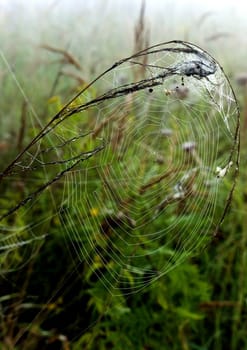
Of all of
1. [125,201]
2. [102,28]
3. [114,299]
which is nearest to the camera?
[114,299]

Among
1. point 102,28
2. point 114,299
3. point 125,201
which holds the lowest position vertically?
point 114,299

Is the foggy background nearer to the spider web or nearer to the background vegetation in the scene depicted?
the spider web

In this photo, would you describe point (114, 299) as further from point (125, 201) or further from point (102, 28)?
point (102, 28)

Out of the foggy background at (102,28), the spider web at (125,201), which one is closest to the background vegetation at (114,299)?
the spider web at (125,201)

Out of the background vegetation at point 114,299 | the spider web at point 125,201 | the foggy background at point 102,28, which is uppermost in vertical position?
the foggy background at point 102,28

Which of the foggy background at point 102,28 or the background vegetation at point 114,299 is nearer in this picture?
the background vegetation at point 114,299

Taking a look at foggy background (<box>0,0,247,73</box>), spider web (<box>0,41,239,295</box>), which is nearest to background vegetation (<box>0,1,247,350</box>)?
spider web (<box>0,41,239,295</box>)

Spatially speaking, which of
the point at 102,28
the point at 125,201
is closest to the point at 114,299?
the point at 125,201

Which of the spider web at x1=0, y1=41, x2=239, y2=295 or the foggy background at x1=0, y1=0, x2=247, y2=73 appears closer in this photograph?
the spider web at x1=0, y1=41, x2=239, y2=295

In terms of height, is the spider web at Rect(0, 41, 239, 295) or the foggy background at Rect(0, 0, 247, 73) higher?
the foggy background at Rect(0, 0, 247, 73)

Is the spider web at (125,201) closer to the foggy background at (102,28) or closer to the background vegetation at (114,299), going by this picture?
the background vegetation at (114,299)

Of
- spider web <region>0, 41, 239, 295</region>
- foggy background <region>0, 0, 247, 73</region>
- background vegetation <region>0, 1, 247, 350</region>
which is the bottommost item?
background vegetation <region>0, 1, 247, 350</region>

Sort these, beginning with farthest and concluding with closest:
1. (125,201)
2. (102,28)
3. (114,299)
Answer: (102,28)
(125,201)
(114,299)
